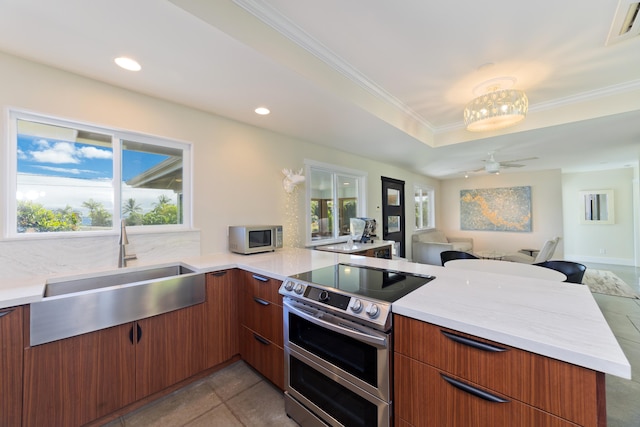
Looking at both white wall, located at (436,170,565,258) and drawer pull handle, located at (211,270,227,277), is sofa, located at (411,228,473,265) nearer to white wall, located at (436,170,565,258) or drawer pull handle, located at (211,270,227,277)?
white wall, located at (436,170,565,258)

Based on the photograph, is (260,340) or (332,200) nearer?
(260,340)

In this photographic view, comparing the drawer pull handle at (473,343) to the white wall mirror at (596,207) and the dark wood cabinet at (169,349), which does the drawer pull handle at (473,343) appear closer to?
the dark wood cabinet at (169,349)

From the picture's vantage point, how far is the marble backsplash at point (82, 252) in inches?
63.9

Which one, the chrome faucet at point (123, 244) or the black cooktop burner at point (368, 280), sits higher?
the chrome faucet at point (123, 244)

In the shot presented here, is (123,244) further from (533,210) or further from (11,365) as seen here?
(533,210)

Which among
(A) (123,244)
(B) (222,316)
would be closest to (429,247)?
(B) (222,316)

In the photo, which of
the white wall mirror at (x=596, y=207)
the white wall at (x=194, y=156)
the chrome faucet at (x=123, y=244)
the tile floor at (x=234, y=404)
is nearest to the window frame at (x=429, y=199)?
the white wall at (x=194, y=156)

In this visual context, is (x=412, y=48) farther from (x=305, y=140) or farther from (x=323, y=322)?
(x=323, y=322)

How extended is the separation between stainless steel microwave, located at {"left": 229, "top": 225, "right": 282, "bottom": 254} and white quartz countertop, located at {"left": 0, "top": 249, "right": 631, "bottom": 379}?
811 mm

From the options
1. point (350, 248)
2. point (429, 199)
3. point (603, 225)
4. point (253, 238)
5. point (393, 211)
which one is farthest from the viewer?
point (429, 199)

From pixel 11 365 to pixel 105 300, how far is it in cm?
42

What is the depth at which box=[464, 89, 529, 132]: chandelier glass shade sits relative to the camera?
217 centimetres

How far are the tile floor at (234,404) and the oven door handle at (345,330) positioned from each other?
738 mm

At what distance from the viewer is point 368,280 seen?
5.16 feet
